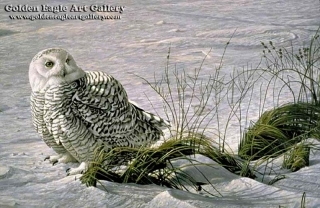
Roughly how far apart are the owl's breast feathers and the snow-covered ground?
23 cm

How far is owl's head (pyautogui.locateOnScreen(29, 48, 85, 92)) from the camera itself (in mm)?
3818

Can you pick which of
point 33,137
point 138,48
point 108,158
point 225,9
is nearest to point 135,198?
point 108,158

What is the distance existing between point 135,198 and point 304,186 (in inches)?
32.4

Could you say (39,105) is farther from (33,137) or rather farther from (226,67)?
(226,67)

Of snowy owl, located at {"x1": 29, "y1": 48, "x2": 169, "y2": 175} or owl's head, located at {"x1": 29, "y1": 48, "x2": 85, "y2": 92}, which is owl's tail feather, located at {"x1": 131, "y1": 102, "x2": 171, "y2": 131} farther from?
owl's head, located at {"x1": 29, "y1": 48, "x2": 85, "y2": 92}

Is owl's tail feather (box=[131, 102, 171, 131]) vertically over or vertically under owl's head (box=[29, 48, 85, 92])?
under

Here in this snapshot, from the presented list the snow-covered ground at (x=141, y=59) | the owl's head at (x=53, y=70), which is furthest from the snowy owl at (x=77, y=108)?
the snow-covered ground at (x=141, y=59)

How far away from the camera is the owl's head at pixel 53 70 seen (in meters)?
3.82

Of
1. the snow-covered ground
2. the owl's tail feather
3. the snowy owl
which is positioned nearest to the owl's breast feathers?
the snowy owl

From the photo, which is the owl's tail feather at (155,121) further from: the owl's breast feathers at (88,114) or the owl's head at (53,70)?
the owl's head at (53,70)

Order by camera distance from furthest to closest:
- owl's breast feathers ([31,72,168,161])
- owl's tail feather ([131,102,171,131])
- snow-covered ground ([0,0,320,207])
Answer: owl's tail feather ([131,102,171,131])
owl's breast feathers ([31,72,168,161])
snow-covered ground ([0,0,320,207])

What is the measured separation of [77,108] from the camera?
379 centimetres

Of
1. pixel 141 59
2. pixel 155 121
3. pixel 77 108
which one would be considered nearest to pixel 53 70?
pixel 77 108

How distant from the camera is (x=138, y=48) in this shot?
6.94 meters
